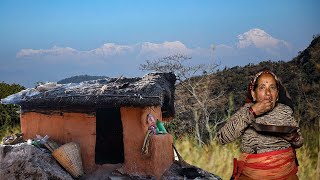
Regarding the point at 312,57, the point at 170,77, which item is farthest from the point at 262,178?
the point at 312,57

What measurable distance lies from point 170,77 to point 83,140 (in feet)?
8.69

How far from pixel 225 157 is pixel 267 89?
5.59m

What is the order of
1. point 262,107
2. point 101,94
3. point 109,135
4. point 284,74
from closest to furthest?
point 262,107, point 101,94, point 109,135, point 284,74

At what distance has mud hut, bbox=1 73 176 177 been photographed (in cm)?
744

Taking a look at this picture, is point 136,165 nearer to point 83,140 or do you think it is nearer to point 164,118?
point 83,140

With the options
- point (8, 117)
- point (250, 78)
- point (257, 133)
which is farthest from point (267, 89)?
point (250, 78)

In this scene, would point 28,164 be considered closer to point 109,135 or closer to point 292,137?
point 109,135

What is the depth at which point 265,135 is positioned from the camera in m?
3.56

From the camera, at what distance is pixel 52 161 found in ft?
24.3

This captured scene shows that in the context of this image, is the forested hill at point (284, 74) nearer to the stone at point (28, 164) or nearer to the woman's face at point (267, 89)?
the stone at point (28, 164)

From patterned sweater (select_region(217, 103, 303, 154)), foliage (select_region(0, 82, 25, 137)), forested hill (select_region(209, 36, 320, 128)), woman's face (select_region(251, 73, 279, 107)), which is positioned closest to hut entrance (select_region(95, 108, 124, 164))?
patterned sweater (select_region(217, 103, 303, 154))

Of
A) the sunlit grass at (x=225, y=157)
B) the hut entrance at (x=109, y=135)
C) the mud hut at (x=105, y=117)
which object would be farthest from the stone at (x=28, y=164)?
the sunlit grass at (x=225, y=157)

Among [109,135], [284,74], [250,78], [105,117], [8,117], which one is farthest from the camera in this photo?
[284,74]

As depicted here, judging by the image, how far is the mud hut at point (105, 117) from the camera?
7441 mm
